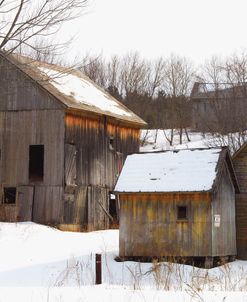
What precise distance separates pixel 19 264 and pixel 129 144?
15532 millimetres

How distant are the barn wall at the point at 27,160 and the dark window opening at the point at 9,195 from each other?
56cm

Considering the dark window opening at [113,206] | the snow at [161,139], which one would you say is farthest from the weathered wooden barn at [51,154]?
the snow at [161,139]

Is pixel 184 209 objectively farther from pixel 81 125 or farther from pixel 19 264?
pixel 81 125

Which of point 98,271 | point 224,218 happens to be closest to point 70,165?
point 224,218

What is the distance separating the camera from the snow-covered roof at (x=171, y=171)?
2097 cm

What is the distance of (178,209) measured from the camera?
69.4 ft

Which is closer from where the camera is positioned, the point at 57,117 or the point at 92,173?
the point at 57,117

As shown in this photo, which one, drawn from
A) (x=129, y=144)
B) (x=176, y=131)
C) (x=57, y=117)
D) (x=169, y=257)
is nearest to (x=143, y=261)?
(x=169, y=257)

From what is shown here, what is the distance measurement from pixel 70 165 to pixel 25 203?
267cm

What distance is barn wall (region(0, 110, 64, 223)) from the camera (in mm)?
27750

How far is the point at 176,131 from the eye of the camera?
65.6 metres

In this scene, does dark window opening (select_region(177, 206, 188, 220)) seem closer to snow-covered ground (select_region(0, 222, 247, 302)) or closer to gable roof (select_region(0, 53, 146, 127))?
snow-covered ground (select_region(0, 222, 247, 302))

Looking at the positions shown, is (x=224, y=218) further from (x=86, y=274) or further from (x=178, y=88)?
(x=178, y=88)

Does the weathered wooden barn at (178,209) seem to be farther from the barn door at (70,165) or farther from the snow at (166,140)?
→ the snow at (166,140)
